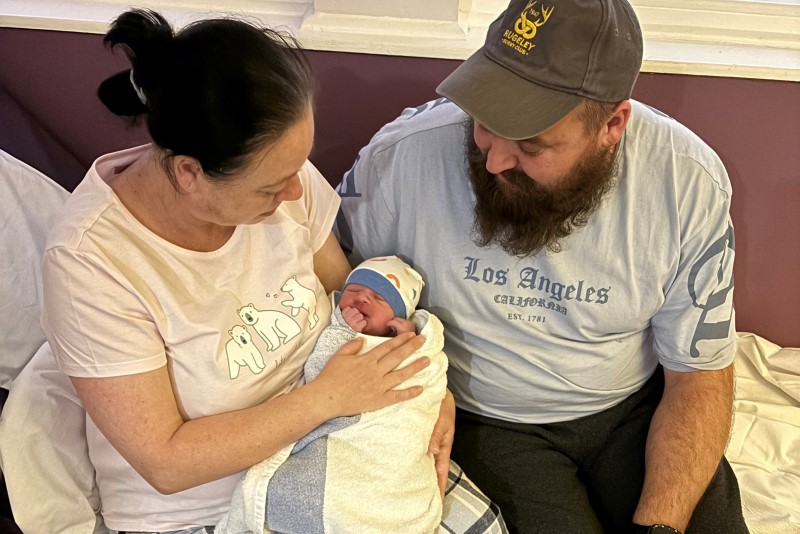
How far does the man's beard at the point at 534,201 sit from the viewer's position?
136 cm

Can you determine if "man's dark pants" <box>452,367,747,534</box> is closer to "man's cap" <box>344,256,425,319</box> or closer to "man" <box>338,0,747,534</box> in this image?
"man" <box>338,0,747,534</box>

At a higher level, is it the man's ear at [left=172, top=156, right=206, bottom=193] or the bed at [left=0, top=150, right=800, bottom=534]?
the man's ear at [left=172, top=156, right=206, bottom=193]

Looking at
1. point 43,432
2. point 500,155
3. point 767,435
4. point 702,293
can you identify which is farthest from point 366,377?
point 767,435

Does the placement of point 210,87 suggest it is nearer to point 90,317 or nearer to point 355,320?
point 90,317

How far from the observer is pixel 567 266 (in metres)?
1.46

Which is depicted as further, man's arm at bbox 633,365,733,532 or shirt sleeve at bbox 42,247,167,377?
man's arm at bbox 633,365,733,532

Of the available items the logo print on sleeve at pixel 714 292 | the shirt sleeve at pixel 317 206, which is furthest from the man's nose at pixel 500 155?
the logo print on sleeve at pixel 714 292

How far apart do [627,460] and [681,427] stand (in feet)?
0.50

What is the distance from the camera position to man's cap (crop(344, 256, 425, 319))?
141 cm

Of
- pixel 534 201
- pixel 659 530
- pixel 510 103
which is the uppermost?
pixel 510 103

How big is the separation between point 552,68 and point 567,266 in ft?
1.39

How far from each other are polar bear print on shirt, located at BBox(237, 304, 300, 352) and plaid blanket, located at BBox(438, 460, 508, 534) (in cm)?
46

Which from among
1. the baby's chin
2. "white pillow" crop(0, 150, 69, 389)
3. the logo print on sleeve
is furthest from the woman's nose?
the logo print on sleeve

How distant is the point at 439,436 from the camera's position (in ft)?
4.76
